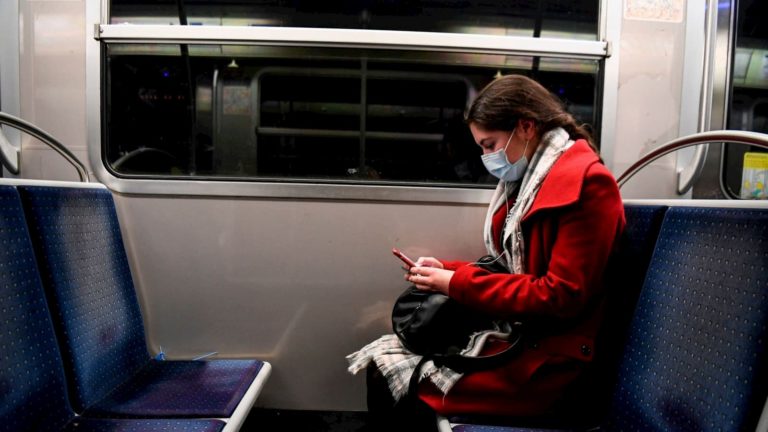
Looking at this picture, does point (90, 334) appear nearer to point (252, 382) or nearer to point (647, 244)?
point (252, 382)

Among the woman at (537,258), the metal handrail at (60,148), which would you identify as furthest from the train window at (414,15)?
the woman at (537,258)

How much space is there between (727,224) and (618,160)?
44.0 inches

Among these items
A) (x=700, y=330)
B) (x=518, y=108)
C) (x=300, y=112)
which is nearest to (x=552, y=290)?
(x=700, y=330)

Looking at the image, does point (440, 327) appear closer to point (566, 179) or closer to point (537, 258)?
point (537, 258)

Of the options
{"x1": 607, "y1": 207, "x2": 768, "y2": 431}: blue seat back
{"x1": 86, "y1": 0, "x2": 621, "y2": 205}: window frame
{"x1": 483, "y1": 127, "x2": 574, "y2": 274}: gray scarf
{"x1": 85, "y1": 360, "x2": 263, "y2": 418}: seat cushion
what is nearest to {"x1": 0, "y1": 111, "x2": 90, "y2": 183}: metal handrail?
{"x1": 86, "y1": 0, "x2": 621, "y2": 205}: window frame

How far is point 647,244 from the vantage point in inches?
59.8

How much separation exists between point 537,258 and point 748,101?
5.13 feet

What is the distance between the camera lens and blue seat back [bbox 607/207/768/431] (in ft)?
3.49

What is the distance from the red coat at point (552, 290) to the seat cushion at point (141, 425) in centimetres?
67

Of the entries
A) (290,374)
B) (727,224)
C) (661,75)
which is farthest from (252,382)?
(661,75)

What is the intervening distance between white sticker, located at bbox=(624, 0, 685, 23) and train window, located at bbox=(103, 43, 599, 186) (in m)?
0.29

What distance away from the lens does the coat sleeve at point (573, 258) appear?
4.43 ft

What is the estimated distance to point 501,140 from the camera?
5.44 ft

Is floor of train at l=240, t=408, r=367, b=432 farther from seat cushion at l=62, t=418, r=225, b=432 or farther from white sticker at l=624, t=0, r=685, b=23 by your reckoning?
white sticker at l=624, t=0, r=685, b=23
